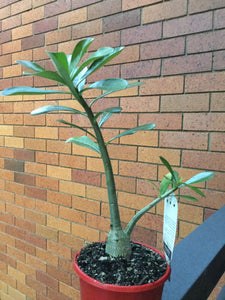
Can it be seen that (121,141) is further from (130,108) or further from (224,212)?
(224,212)

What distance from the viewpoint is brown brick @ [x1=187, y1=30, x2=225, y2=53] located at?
131cm

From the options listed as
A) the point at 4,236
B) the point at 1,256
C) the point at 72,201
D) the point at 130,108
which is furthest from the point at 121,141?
the point at 1,256

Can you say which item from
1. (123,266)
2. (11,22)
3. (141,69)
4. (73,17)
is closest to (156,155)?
(141,69)

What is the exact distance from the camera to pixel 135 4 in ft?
5.11

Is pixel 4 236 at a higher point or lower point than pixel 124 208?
lower

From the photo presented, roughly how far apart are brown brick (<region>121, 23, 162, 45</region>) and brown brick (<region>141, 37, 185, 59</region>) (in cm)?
4

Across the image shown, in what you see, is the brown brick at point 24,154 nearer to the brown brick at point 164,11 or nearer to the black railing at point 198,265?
the brown brick at point 164,11

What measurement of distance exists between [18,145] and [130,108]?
3.79 feet

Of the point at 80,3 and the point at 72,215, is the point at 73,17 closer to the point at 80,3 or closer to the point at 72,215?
the point at 80,3

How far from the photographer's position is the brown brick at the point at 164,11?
1.41 meters

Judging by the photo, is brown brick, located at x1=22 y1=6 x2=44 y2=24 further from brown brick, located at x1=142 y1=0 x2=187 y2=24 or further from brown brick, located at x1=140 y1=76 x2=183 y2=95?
brown brick, located at x1=140 y1=76 x2=183 y2=95

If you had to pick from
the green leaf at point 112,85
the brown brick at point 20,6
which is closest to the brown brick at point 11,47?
the brown brick at point 20,6

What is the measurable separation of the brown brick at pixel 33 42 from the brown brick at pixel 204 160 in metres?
1.40

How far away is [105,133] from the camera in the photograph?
5.73 ft
